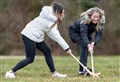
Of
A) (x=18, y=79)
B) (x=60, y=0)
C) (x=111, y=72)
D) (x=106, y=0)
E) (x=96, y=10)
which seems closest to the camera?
(x=18, y=79)

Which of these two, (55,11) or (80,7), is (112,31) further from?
(55,11)

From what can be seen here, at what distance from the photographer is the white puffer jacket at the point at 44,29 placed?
30.6 feet

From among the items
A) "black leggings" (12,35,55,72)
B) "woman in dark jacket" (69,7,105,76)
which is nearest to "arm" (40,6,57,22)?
"black leggings" (12,35,55,72)

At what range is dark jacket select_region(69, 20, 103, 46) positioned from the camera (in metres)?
9.95

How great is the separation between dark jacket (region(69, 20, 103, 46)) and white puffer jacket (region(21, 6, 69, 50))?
28.2 inches

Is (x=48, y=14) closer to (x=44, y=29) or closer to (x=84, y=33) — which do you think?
(x=44, y=29)

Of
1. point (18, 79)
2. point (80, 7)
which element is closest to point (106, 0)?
point (80, 7)

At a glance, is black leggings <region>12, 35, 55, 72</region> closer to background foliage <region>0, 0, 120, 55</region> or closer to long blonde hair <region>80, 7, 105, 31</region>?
long blonde hair <region>80, 7, 105, 31</region>

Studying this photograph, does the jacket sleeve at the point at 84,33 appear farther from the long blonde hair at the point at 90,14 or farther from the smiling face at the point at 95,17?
the smiling face at the point at 95,17

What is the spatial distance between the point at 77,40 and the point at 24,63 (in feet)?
4.82

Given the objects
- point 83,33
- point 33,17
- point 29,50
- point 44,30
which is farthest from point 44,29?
point 33,17

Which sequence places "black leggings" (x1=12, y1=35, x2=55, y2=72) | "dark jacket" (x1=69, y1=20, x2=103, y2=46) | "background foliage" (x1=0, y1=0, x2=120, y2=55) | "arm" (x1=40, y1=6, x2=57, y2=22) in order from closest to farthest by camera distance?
1. "arm" (x1=40, y1=6, x2=57, y2=22)
2. "black leggings" (x1=12, y1=35, x2=55, y2=72)
3. "dark jacket" (x1=69, y1=20, x2=103, y2=46)
4. "background foliage" (x1=0, y1=0, x2=120, y2=55)

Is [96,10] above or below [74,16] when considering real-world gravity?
above

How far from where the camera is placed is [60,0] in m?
27.7
